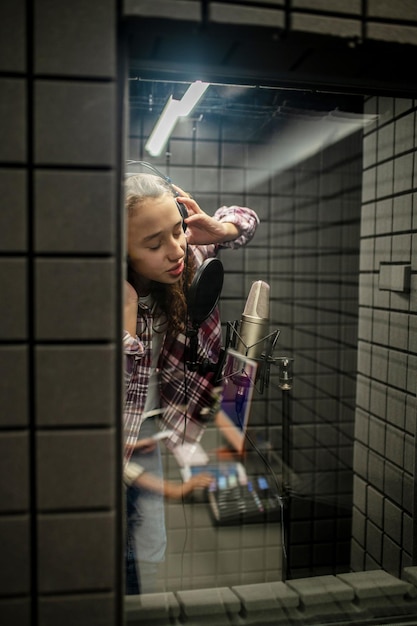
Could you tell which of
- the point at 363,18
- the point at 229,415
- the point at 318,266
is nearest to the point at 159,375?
the point at 229,415

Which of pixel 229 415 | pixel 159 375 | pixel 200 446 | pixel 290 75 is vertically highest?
pixel 290 75

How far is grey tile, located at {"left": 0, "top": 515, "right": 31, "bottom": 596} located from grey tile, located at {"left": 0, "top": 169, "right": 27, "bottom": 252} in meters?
0.49

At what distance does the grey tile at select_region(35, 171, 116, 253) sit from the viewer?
89 centimetres

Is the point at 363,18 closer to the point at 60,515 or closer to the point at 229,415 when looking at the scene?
the point at 60,515

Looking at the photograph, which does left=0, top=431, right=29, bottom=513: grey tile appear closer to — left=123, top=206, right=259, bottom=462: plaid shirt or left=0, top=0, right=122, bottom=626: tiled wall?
left=0, top=0, right=122, bottom=626: tiled wall

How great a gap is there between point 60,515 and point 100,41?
33.2 inches

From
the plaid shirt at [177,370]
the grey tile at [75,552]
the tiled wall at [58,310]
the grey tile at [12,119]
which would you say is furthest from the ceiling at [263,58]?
the grey tile at [75,552]

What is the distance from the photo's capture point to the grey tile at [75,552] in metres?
Answer: 0.93

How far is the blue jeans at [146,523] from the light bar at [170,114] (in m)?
0.97

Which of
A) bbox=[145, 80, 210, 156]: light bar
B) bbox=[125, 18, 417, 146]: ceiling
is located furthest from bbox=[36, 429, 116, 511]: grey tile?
bbox=[145, 80, 210, 156]: light bar

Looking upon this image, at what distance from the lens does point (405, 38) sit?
38.9 inches

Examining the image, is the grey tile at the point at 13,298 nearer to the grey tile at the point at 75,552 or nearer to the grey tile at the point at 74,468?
the grey tile at the point at 74,468

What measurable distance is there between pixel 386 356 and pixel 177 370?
2.71 ft

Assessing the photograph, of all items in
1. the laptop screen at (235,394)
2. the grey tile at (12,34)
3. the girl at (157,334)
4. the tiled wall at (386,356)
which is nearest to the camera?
the grey tile at (12,34)
